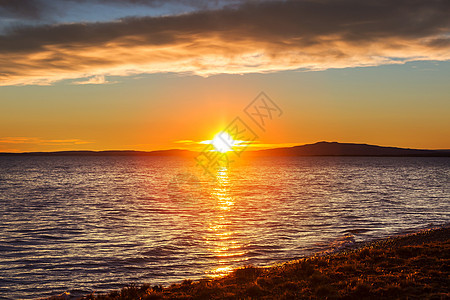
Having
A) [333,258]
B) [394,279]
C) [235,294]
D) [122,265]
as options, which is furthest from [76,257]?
[394,279]

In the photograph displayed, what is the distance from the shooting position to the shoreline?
13.4 m

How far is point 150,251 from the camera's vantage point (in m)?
25.3

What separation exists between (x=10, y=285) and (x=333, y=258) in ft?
50.6

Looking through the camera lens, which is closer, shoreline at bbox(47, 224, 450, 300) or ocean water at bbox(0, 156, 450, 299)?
shoreline at bbox(47, 224, 450, 300)

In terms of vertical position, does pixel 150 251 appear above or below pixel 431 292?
below

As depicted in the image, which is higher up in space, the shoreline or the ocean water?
the shoreline

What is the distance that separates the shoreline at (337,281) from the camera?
1343 centimetres

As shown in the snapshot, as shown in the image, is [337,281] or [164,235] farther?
[164,235]

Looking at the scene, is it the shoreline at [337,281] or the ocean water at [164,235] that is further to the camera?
the ocean water at [164,235]

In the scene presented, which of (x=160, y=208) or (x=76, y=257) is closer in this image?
(x=76, y=257)

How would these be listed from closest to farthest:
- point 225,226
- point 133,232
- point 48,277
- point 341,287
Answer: point 341,287, point 48,277, point 133,232, point 225,226

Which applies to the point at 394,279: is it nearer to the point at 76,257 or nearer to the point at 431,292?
the point at 431,292

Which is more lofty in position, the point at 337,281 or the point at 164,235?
the point at 337,281

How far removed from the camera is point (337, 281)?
1498 cm
